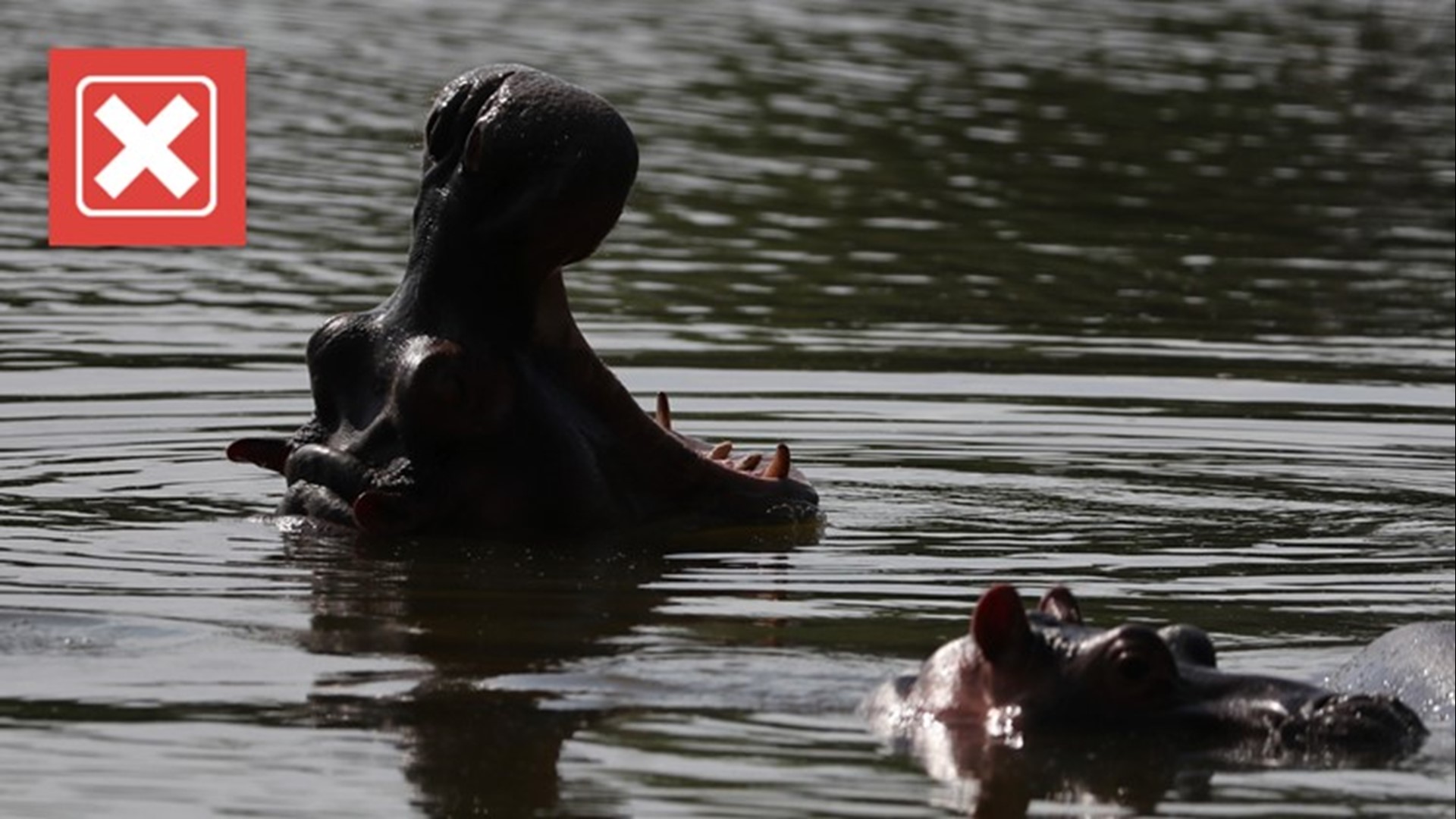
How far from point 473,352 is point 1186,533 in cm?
187

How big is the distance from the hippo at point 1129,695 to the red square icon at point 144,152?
30.2ft

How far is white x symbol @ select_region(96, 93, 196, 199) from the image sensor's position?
15.1 m

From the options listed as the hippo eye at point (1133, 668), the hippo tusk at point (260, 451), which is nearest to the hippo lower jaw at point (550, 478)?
the hippo tusk at point (260, 451)

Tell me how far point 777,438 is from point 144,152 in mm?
5088

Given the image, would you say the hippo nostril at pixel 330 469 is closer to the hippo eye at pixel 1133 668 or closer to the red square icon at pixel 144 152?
the hippo eye at pixel 1133 668

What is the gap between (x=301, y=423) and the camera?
35.6 feet

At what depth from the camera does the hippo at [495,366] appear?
8227 mm

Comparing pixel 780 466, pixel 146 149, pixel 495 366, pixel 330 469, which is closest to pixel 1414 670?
pixel 495 366

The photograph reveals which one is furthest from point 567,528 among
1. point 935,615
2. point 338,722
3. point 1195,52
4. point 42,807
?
point 1195,52

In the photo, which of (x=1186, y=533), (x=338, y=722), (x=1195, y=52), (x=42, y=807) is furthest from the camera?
(x=1195, y=52)

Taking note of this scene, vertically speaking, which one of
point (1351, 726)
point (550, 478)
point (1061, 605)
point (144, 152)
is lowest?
point (144, 152)

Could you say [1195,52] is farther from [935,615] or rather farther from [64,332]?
[935,615]

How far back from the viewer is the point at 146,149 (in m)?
14.9

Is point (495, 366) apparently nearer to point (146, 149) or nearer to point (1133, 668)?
point (1133, 668)
